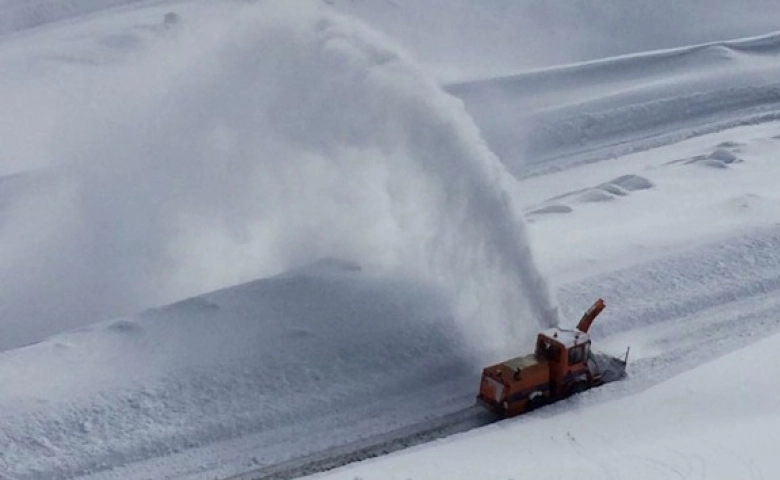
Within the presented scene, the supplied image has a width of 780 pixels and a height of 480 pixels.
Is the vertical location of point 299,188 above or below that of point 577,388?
above

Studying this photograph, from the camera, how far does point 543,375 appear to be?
630 inches

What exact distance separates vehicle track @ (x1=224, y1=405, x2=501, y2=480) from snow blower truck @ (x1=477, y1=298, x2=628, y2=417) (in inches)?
15.1

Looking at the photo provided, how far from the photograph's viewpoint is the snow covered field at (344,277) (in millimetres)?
15312

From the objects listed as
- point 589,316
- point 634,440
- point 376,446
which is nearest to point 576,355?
point 589,316

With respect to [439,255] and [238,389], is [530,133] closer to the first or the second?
[439,255]

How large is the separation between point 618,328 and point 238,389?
24.5ft

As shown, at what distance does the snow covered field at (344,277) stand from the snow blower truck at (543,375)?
0.99 ft

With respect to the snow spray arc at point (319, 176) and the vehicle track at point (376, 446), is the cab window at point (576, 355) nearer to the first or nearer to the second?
the snow spray arc at point (319, 176)

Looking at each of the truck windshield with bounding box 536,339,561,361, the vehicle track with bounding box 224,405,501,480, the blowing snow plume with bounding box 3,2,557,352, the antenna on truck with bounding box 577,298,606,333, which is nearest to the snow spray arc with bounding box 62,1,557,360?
the blowing snow plume with bounding box 3,2,557,352

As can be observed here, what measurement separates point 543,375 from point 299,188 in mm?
7140

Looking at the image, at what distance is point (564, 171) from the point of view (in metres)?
27.7

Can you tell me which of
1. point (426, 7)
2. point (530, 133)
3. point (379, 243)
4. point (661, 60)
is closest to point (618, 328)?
point (379, 243)

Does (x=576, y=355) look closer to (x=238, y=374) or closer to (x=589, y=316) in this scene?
(x=589, y=316)

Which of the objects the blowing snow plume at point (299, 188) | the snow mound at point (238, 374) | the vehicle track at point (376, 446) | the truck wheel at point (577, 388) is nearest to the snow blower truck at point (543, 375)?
the truck wheel at point (577, 388)
